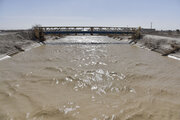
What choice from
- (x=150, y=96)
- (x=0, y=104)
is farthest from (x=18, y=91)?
(x=150, y=96)

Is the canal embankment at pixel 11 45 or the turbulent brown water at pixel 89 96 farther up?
the canal embankment at pixel 11 45

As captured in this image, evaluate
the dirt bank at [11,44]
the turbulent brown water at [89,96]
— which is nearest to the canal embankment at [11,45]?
the dirt bank at [11,44]

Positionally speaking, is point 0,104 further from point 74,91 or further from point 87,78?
point 87,78

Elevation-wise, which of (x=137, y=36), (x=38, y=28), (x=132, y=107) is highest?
(x=38, y=28)

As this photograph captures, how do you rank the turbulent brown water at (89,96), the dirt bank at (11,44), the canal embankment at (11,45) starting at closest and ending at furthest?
the turbulent brown water at (89,96), the canal embankment at (11,45), the dirt bank at (11,44)

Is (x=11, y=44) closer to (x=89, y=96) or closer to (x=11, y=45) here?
(x=11, y=45)

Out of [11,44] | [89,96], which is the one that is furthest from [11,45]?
[89,96]

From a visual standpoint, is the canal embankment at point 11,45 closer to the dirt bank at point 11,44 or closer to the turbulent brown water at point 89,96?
the dirt bank at point 11,44

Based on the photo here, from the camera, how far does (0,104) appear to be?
539 cm

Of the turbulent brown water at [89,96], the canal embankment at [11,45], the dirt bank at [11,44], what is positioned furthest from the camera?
the dirt bank at [11,44]

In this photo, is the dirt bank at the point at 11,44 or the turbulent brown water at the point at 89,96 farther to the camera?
the dirt bank at the point at 11,44

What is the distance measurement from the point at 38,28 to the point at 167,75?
30968 mm

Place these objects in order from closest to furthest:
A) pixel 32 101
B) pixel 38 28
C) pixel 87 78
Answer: pixel 32 101
pixel 87 78
pixel 38 28

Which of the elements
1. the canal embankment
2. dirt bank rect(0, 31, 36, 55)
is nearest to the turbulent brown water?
the canal embankment
